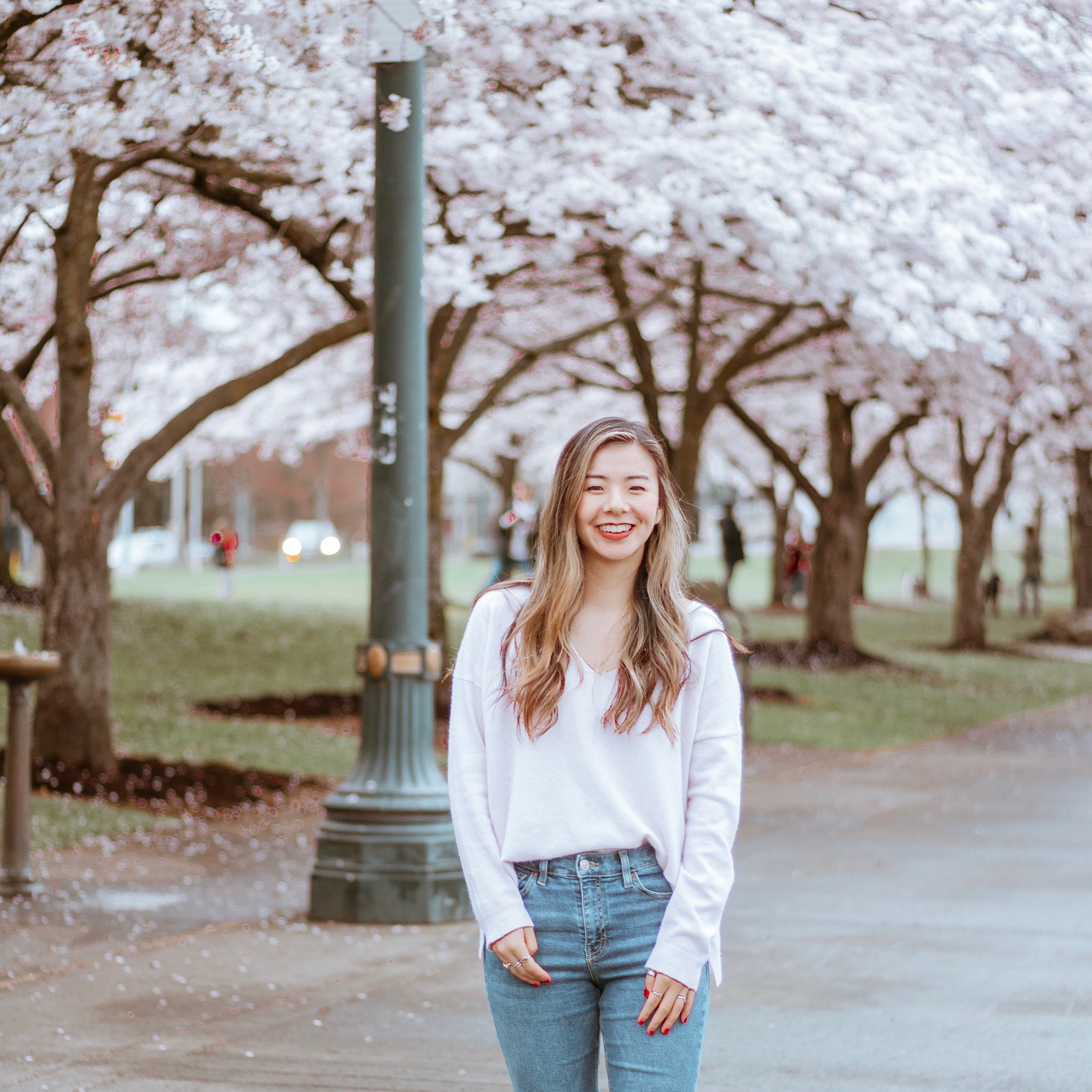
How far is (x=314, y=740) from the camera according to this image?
1400cm

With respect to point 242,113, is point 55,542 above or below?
below

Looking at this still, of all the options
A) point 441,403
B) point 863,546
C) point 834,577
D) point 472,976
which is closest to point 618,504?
point 472,976

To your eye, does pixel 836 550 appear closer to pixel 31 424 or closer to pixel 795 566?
pixel 795 566

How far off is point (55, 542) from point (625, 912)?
337 inches

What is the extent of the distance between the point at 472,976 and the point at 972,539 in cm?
2464

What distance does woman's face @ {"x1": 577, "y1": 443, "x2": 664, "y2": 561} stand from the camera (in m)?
3.07

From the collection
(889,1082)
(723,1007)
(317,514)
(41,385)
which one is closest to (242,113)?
(723,1007)

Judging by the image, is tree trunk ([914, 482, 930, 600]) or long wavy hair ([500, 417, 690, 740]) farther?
tree trunk ([914, 482, 930, 600])

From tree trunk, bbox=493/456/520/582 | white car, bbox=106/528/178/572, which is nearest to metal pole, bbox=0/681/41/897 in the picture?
tree trunk, bbox=493/456/520/582

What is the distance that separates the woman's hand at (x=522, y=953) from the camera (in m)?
2.87

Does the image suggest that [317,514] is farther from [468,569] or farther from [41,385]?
[41,385]

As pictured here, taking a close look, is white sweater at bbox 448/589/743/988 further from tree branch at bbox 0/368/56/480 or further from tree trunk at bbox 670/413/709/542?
tree trunk at bbox 670/413/709/542

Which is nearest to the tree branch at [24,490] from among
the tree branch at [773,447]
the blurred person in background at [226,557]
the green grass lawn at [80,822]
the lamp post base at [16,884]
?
the green grass lawn at [80,822]

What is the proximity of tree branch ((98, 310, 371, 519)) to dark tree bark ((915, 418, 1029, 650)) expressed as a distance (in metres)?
19.7
